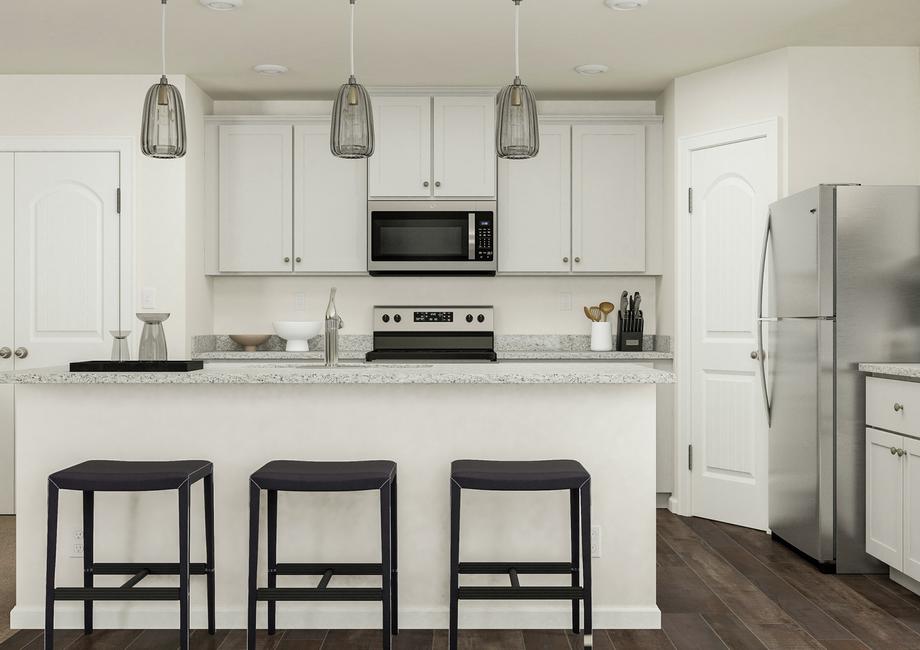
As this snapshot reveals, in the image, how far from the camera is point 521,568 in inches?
102

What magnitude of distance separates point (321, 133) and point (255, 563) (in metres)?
3.04

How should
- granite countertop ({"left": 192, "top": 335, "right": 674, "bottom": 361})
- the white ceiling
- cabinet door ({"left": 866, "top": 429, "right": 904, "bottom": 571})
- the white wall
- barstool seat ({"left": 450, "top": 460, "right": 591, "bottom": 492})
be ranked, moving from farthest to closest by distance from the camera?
granite countertop ({"left": 192, "top": 335, "right": 674, "bottom": 361}) → the white wall → the white ceiling → cabinet door ({"left": 866, "top": 429, "right": 904, "bottom": 571}) → barstool seat ({"left": 450, "top": 460, "right": 591, "bottom": 492})

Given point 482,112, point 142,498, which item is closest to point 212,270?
point 482,112

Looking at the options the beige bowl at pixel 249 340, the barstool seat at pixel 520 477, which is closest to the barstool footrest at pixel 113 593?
the barstool seat at pixel 520 477

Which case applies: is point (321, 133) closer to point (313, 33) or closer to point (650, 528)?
point (313, 33)

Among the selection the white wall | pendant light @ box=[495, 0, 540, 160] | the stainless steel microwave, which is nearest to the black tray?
pendant light @ box=[495, 0, 540, 160]

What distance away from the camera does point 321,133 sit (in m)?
4.78

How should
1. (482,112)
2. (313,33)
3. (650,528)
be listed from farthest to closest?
(482,112), (313,33), (650,528)

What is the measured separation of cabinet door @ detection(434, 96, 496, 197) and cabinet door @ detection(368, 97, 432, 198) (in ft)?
0.24

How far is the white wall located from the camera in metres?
4.40

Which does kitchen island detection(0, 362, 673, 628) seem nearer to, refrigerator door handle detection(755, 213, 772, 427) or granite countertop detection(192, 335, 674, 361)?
refrigerator door handle detection(755, 213, 772, 427)

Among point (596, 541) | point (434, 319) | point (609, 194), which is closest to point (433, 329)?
point (434, 319)

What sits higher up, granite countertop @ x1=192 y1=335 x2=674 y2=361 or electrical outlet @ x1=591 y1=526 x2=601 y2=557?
granite countertop @ x1=192 y1=335 x2=674 y2=361

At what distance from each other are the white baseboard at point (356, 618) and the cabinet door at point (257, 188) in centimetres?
247
